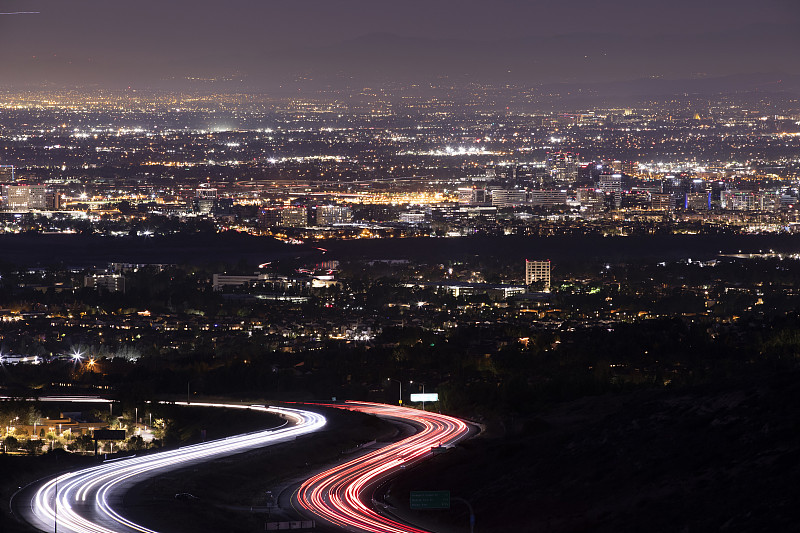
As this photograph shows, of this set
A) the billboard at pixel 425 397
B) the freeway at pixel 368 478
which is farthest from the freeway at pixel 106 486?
the billboard at pixel 425 397

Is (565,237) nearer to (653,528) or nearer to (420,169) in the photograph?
(420,169)

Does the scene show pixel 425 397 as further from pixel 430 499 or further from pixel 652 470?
pixel 430 499

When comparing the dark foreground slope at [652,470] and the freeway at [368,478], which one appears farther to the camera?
the freeway at [368,478]

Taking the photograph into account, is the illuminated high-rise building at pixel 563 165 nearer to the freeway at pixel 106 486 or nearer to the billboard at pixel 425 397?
the billboard at pixel 425 397

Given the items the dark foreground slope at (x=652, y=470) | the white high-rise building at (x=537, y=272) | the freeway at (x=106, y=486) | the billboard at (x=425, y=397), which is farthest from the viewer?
the white high-rise building at (x=537, y=272)

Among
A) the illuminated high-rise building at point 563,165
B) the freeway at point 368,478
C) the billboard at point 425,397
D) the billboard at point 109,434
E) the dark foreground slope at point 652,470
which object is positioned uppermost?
the illuminated high-rise building at point 563,165

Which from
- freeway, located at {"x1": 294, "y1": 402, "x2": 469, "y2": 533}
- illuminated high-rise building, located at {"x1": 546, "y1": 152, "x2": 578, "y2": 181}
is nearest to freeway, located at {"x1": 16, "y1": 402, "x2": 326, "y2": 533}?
freeway, located at {"x1": 294, "y1": 402, "x2": 469, "y2": 533}

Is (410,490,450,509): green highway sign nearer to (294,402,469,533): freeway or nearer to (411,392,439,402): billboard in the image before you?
(294,402,469,533): freeway
